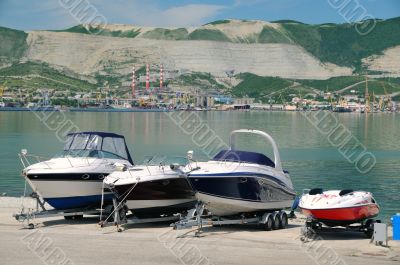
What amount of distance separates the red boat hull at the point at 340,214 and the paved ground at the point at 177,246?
15.2 inches

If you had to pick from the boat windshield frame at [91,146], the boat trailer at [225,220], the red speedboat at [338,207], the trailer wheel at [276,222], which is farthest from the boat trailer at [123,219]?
the red speedboat at [338,207]

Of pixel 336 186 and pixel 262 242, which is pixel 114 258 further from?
pixel 336 186

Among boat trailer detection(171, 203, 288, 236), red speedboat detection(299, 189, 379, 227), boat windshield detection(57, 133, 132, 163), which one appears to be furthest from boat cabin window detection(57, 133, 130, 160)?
red speedboat detection(299, 189, 379, 227)

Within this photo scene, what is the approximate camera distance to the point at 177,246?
15430 millimetres

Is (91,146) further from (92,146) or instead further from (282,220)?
(282,220)

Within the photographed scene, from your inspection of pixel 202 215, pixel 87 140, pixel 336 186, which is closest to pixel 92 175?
pixel 87 140

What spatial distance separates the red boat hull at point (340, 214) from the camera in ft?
54.9

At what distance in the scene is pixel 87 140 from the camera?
64.1ft

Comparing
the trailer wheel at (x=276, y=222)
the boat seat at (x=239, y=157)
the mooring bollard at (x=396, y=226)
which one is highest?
the boat seat at (x=239, y=157)

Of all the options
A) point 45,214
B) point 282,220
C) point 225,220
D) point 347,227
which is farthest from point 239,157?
point 45,214

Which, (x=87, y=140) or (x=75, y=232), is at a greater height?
(x=87, y=140)

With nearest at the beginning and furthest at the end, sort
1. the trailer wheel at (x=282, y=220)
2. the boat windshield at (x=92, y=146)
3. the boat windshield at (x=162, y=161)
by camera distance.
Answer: the boat windshield at (x=162, y=161)
the trailer wheel at (x=282, y=220)
the boat windshield at (x=92, y=146)

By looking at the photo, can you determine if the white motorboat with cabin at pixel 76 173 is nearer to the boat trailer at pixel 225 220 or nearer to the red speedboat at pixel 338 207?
the boat trailer at pixel 225 220

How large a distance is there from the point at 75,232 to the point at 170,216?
8.19 ft
